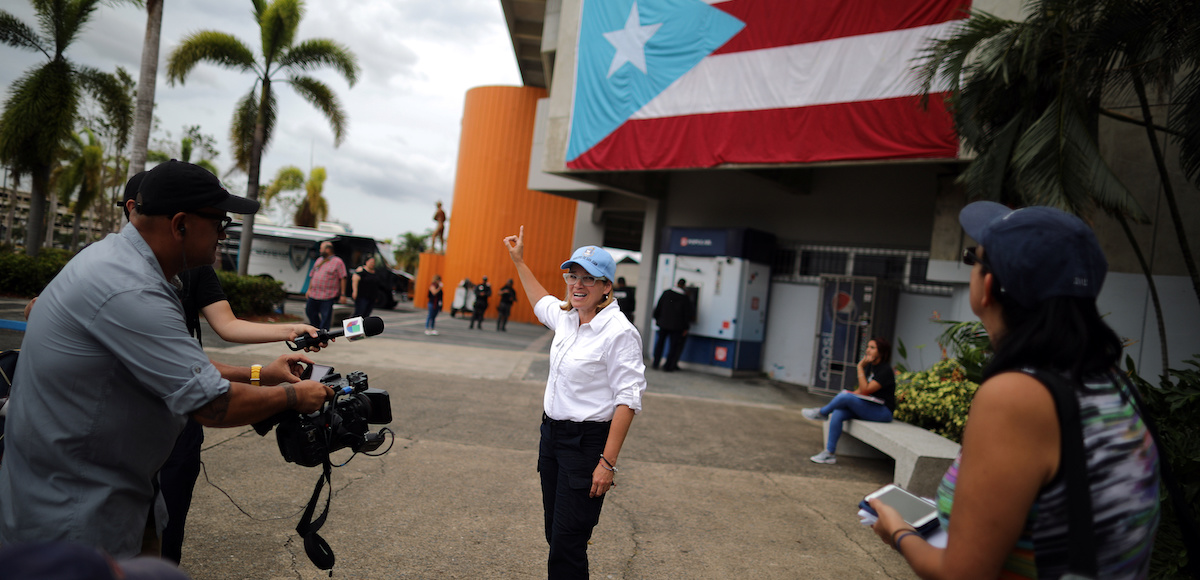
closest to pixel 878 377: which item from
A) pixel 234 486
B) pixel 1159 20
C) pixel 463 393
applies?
pixel 1159 20

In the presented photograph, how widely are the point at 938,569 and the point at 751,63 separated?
10613 mm

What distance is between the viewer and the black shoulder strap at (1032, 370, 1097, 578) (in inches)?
48.3

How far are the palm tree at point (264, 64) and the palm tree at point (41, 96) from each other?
2105 millimetres

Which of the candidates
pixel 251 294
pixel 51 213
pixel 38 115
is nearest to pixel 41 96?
pixel 38 115

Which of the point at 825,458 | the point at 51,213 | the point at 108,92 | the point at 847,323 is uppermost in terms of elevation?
the point at 108,92

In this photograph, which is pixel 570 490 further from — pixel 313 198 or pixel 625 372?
pixel 313 198

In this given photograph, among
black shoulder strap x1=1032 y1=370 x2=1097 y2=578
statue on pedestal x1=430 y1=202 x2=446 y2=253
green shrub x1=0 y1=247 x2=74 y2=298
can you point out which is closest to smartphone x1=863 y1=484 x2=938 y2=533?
black shoulder strap x1=1032 y1=370 x2=1097 y2=578

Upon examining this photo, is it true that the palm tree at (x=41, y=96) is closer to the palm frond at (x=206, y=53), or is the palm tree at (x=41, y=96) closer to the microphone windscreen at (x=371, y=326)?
the palm frond at (x=206, y=53)

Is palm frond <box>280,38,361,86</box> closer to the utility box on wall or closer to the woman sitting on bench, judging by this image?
the utility box on wall

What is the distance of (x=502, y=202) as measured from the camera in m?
25.9

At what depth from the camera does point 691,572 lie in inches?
151

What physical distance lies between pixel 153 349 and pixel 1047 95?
7.90 m

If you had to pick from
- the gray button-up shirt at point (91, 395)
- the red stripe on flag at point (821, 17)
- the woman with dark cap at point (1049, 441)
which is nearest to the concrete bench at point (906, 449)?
Answer: the woman with dark cap at point (1049, 441)

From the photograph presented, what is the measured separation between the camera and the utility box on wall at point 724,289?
13148mm
